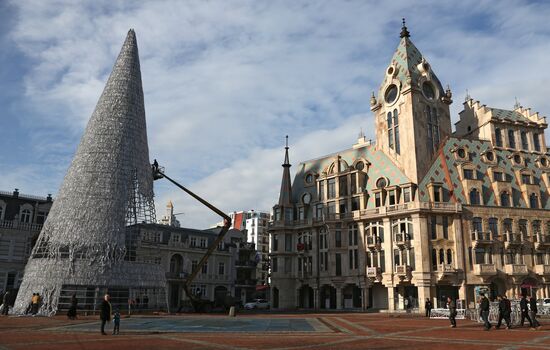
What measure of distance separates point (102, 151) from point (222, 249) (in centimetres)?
3720

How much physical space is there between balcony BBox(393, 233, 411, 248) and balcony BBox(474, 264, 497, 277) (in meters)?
7.71

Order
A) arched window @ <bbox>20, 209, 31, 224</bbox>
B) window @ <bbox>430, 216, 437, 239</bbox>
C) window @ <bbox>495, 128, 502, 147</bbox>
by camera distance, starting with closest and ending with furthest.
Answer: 1. window @ <bbox>430, 216, 437, 239</bbox>
2. arched window @ <bbox>20, 209, 31, 224</bbox>
3. window @ <bbox>495, 128, 502, 147</bbox>

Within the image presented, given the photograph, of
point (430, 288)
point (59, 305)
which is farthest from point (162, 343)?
point (430, 288)

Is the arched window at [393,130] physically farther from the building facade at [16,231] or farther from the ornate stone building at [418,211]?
the building facade at [16,231]

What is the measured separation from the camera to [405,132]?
190 feet

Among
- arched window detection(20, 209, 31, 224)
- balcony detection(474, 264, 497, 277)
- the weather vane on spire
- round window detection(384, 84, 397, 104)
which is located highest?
the weather vane on spire

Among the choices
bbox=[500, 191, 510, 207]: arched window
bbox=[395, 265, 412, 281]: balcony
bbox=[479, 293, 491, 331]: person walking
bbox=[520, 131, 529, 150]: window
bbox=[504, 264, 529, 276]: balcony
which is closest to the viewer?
bbox=[479, 293, 491, 331]: person walking

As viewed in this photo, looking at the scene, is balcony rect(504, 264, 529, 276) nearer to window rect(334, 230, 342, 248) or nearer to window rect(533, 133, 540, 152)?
window rect(334, 230, 342, 248)

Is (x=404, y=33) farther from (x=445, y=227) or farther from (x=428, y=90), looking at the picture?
(x=445, y=227)

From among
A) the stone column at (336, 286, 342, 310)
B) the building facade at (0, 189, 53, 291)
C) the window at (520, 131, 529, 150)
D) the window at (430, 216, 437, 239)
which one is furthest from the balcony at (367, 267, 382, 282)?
the building facade at (0, 189, 53, 291)

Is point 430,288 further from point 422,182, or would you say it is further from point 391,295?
point 422,182

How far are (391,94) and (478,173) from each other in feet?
49.6

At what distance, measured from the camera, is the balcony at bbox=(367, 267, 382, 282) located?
5412cm

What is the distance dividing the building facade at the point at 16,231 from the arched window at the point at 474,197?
52439 millimetres
